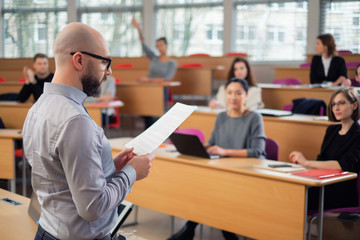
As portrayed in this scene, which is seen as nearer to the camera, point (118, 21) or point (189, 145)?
point (189, 145)

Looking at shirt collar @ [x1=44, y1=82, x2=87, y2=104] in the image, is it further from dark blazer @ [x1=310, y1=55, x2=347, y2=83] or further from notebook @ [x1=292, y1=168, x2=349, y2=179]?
dark blazer @ [x1=310, y1=55, x2=347, y2=83]

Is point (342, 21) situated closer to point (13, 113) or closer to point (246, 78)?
point (246, 78)

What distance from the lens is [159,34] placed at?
10570 mm

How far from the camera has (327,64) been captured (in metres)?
5.32

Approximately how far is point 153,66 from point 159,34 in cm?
326

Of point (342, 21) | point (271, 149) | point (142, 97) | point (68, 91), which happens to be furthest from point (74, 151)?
point (342, 21)

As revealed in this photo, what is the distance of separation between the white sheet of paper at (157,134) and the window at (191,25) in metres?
8.70

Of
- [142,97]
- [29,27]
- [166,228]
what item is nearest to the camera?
[166,228]

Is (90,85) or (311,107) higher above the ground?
(90,85)

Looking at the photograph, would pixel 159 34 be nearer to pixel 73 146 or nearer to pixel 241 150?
pixel 241 150

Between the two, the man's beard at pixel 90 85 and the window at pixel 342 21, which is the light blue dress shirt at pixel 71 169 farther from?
the window at pixel 342 21

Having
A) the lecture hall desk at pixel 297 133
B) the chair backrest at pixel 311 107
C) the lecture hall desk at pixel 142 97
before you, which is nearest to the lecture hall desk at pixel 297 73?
the lecture hall desk at pixel 142 97

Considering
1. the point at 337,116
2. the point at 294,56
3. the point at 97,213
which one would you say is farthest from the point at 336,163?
the point at 294,56

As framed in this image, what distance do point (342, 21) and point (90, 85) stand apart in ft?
28.2
